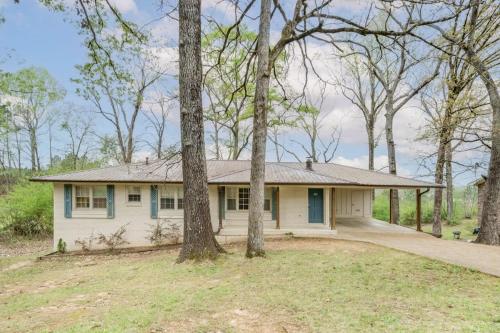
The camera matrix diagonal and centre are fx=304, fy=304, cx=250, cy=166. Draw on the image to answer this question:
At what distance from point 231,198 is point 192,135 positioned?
6354 millimetres

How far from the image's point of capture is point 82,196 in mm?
14211

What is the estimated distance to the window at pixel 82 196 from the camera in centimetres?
1419

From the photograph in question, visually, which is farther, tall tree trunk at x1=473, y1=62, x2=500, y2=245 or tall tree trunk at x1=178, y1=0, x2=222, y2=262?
tall tree trunk at x1=473, y1=62, x2=500, y2=245

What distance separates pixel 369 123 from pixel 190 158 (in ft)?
63.4

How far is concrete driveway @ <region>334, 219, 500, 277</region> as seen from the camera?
26.5 feet

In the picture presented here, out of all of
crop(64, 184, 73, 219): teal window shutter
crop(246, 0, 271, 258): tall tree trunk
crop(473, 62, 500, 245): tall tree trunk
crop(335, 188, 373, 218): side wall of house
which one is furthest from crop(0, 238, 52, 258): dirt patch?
crop(473, 62, 500, 245): tall tree trunk

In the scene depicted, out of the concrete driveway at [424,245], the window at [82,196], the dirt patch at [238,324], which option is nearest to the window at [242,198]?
the concrete driveway at [424,245]

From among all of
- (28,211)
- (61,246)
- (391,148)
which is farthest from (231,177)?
(28,211)

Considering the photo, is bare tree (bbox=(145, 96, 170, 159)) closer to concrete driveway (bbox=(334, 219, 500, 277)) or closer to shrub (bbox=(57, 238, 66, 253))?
shrub (bbox=(57, 238, 66, 253))

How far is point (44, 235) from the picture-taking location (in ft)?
63.0

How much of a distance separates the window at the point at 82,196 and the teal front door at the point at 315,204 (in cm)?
1036

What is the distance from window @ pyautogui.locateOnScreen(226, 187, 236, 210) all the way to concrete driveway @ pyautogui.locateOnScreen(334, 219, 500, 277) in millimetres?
4832

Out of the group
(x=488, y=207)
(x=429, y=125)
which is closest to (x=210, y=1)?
(x=429, y=125)

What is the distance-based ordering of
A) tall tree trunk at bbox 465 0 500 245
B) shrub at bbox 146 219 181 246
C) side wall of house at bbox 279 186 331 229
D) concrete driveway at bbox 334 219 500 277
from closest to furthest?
concrete driveway at bbox 334 219 500 277 < tall tree trunk at bbox 465 0 500 245 < shrub at bbox 146 219 181 246 < side wall of house at bbox 279 186 331 229
